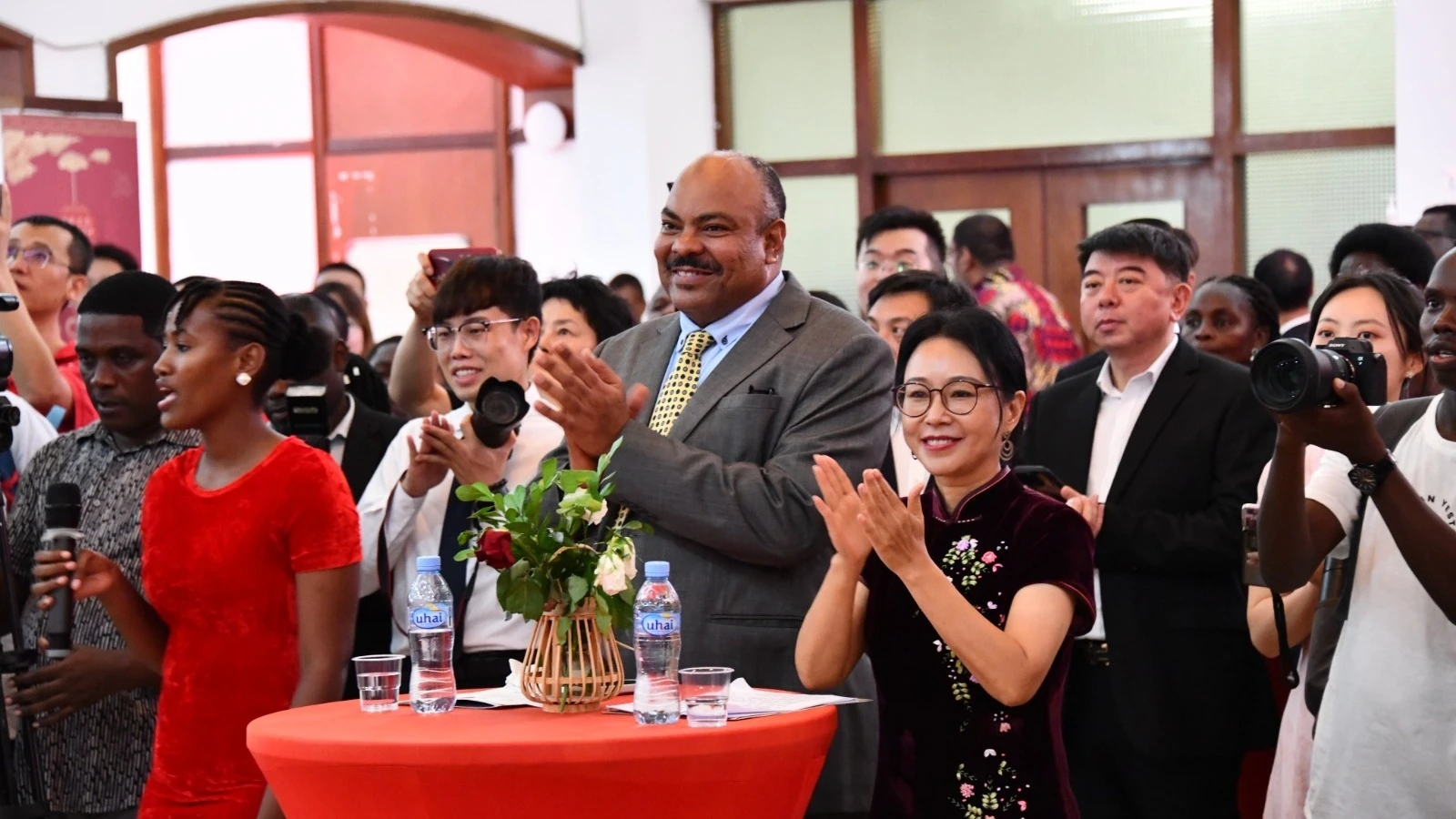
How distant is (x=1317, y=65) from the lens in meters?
8.26

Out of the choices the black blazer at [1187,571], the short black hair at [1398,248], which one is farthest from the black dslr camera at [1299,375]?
the short black hair at [1398,248]

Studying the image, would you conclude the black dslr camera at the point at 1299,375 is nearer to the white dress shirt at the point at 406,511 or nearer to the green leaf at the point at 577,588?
the green leaf at the point at 577,588

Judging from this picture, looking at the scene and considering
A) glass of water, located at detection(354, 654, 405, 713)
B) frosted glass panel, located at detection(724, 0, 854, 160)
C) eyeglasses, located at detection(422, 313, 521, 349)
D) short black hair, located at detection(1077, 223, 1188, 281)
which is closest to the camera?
glass of water, located at detection(354, 654, 405, 713)

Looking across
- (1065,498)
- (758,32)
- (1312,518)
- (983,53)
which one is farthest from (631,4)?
(1312,518)

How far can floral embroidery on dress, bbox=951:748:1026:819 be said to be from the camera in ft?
8.04

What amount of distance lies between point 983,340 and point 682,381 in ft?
1.95

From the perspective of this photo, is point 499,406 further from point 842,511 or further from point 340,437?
point 842,511

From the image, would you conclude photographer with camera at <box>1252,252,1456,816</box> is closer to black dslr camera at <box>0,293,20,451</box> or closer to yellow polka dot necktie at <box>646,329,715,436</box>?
yellow polka dot necktie at <box>646,329,715,436</box>

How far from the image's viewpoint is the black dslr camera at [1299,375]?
2402mm

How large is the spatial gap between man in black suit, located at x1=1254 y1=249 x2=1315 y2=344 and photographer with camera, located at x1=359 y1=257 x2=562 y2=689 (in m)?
3.17

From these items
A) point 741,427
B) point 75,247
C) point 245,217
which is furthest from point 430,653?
point 245,217

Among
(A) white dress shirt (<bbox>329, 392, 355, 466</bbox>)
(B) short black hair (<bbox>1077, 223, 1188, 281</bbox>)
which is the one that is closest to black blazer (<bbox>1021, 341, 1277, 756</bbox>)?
(B) short black hair (<bbox>1077, 223, 1188, 281</bbox>)

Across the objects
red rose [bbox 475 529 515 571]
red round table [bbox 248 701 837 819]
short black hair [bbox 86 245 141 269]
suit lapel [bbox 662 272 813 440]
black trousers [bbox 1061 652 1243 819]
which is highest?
short black hair [bbox 86 245 141 269]

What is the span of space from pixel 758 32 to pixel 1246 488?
6091 mm
